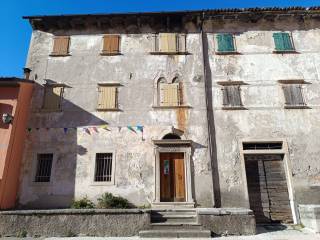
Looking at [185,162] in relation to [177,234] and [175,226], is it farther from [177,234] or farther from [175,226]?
[177,234]

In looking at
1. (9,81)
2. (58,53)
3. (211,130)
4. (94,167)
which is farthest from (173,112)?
(9,81)

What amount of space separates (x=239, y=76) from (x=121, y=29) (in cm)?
697

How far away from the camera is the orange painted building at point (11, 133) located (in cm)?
1073

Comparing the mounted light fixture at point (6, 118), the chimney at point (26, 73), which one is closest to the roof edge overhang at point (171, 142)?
the mounted light fixture at point (6, 118)

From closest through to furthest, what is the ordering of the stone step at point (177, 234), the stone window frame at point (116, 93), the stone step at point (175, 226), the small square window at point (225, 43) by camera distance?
the stone step at point (177, 234)
the stone step at point (175, 226)
the stone window frame at point (116, 93)
the small square window at point (225, 43)

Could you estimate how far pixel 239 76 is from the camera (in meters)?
13.5

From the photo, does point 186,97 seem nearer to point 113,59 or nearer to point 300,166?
point 113,59

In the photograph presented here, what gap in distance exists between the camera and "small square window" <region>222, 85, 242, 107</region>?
12953 mm

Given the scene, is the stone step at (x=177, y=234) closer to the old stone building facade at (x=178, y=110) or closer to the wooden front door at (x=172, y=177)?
the old stone building facade at (x=178, y=110)

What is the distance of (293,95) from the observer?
13.0m

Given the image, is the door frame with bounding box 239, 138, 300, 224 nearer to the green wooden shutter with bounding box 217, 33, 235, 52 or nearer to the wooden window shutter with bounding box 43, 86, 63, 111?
the green wooden shutter with bounding box 217, 33, 235, 52

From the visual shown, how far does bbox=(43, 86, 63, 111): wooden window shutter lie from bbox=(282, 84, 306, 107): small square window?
1125 centimetres

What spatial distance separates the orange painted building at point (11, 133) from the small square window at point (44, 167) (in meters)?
0.81

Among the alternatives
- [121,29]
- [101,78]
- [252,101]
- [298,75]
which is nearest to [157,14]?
[121,29]
